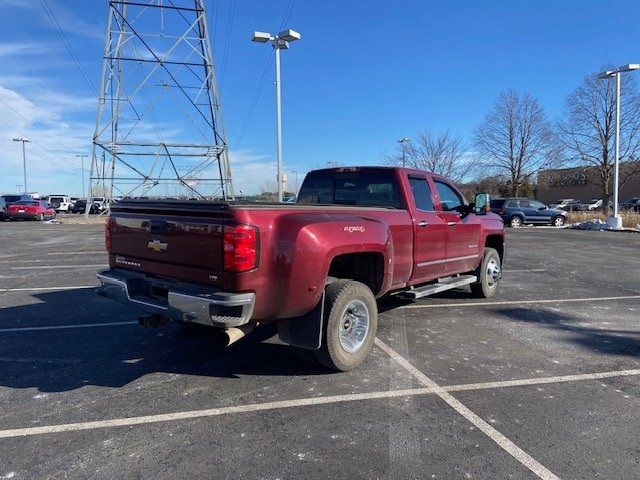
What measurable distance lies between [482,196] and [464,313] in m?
1.71

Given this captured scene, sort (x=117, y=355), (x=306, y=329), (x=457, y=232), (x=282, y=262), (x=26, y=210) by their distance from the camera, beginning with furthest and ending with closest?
(x=26, y=210)
(x=457, y=232)
(x=117, y=355)
(x=306, y=329)
(x=282, y=262)

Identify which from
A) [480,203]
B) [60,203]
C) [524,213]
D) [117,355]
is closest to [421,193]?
[480,203]

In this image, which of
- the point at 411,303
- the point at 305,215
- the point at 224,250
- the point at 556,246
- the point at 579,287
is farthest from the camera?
the point at 556,246

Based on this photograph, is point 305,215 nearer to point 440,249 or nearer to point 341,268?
point 341,268

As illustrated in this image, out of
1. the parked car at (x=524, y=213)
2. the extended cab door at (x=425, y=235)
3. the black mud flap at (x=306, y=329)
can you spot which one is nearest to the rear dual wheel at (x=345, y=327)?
the black mud flap at (x=306, y=329)

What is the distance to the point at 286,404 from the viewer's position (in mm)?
4047

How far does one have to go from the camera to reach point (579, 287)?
9492mm

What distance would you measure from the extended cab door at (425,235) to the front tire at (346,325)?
1238mm

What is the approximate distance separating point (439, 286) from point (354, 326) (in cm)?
191

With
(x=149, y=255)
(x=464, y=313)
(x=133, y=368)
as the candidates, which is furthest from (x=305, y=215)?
(x=464, y=313)

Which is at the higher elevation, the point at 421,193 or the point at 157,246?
the point at 421,193

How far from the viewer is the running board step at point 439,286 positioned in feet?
19.7

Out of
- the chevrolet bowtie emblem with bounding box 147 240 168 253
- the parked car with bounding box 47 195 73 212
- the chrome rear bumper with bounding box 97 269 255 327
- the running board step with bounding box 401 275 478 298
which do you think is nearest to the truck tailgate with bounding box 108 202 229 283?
the chevrolet bowtie emblem with bounding box 147 240 168 253

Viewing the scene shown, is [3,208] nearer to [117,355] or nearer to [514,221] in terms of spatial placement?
[514,221]
